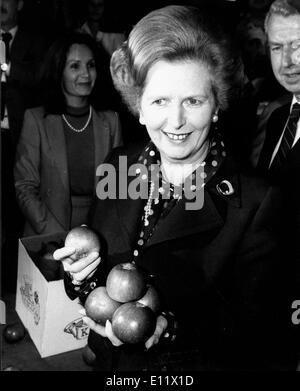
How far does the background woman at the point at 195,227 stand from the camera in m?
1.51

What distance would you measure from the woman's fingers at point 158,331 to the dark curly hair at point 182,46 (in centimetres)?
75

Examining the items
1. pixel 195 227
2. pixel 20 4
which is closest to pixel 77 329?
pixel 195 227

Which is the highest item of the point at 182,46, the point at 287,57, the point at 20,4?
the point at 20,4

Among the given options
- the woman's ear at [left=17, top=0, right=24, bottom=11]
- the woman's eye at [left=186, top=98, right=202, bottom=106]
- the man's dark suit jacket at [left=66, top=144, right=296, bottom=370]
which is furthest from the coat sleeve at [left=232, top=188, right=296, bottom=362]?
the woman's ear at [left=17, top=0, right=24, bottom=11]

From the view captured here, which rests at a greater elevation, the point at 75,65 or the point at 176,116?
the point at 75,65

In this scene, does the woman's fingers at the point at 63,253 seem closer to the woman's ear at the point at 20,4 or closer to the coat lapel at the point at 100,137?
the coat lapel at the point at 100,137

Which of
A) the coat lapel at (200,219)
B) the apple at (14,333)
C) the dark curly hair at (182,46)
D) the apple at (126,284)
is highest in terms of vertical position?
the dark curly hair at (182,46)

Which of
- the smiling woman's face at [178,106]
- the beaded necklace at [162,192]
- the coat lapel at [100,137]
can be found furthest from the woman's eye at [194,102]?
the coat lapel at [100,137]

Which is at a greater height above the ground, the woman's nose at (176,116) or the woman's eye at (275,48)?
the woman's eye at (275,48)

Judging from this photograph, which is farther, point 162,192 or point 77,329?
point 77,329

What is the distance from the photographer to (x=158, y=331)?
1484 mm

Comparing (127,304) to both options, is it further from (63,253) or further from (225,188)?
(225,188)

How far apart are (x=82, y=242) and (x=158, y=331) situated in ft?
1.30

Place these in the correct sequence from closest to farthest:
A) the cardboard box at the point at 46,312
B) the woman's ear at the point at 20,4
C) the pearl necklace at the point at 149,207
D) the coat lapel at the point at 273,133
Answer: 1. the pearl necklace at the point at 149,207
2. the cardboard box at the point at 46,312
3. the coat lapel at the point at 273,133
4. the woman's ear at the point at 20,4
